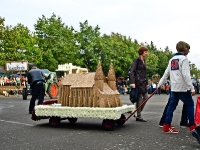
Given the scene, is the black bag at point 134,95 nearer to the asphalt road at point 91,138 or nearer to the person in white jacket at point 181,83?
the asphalt road at point 91,138

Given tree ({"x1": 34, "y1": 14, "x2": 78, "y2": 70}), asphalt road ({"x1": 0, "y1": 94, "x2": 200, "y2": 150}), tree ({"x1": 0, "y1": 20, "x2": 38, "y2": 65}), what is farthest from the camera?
tree ({"x1": 34, "y1": 14, "x2": 78, "y2": 70})

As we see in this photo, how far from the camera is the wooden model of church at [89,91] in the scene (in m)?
7.71

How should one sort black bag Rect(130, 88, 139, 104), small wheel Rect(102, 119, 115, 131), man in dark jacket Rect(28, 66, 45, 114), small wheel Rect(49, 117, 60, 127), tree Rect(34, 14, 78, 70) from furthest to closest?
tree Rect(34, 14, 78, 70), man in dark jacket Rect(28, 66, 45, 114), black bag Rect(130, 88, 139, 104), small wheel Rect(49, 117, 60, 127), small wheel Rect(102, 119, 115, 131)

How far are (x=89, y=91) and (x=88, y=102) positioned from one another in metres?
0.24

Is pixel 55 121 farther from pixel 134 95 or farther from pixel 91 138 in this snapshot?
pixel 134 95

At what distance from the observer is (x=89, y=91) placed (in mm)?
7809

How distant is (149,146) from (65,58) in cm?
4576

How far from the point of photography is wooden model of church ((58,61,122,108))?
7712 millimetres

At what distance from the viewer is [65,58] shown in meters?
50.9

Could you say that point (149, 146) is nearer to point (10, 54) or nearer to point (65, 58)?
point (10, 54)

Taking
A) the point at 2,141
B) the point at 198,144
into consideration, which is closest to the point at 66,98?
the point at 2,141

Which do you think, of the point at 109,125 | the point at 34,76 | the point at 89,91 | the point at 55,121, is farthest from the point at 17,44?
the point at 109,125

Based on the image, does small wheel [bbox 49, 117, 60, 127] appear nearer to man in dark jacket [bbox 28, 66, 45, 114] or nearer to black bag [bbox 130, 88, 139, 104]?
black bag [bbox 130, 88, 139, 104]

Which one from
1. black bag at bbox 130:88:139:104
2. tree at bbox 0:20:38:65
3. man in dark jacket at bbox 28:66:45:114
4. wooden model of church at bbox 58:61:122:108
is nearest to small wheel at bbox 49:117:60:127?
wooden model of church at bbox 58:61:122:108
